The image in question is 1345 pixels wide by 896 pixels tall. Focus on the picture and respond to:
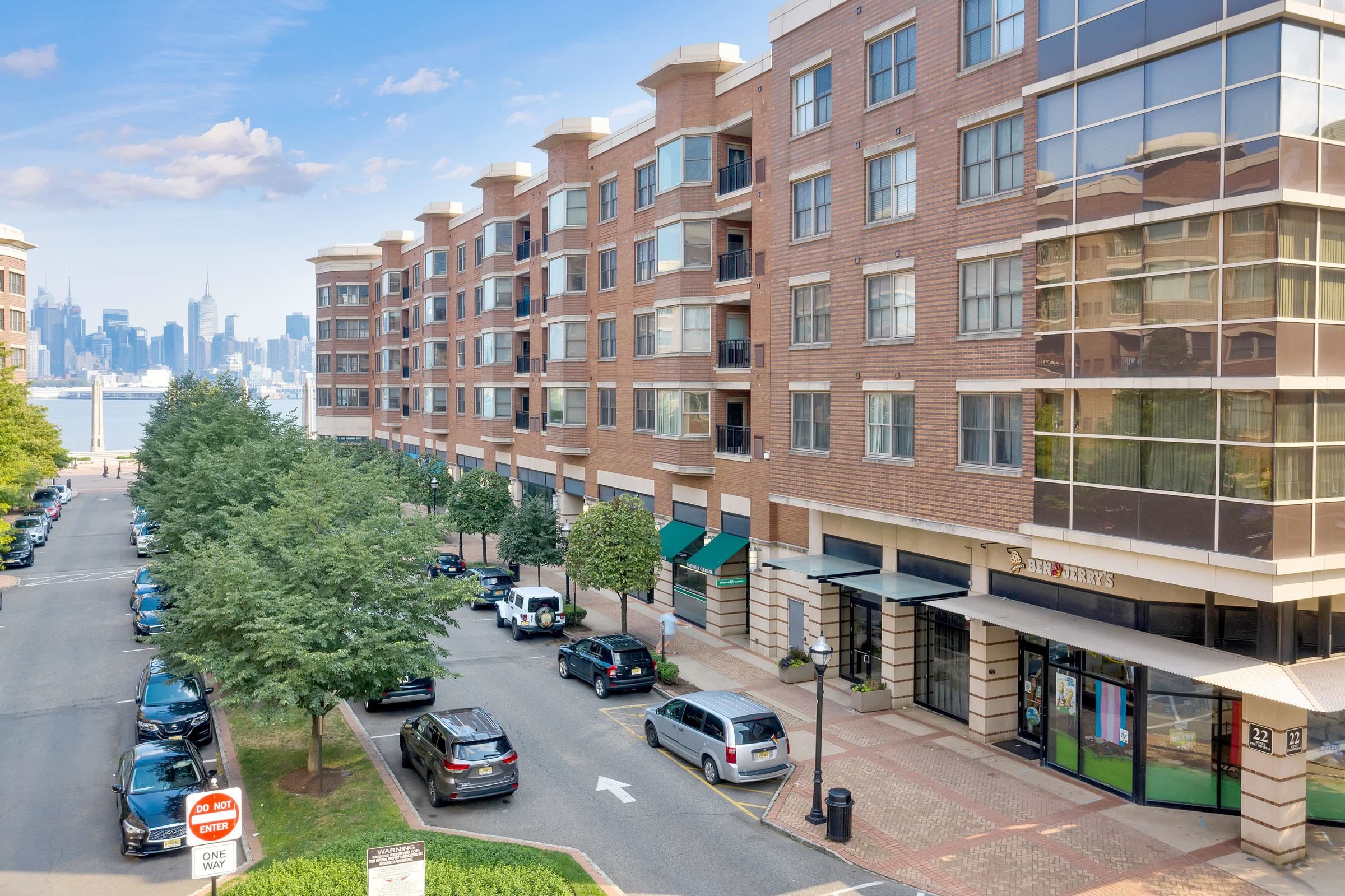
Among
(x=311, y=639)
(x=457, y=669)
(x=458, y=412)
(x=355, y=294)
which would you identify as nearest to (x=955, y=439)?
(x=311, y=639)

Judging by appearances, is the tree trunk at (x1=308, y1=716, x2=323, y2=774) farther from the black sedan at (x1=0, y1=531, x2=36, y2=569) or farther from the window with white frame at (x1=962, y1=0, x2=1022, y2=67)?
the black sedan at (x1=0, y1=531, x2=36, y2=569)

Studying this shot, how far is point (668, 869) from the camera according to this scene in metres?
17.0

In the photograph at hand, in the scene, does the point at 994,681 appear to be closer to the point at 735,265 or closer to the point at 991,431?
the point at 991,431

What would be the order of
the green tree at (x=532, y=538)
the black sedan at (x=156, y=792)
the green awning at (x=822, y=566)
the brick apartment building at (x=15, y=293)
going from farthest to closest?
the brick apartment building at (x=15, y=293), the green tree at (x=532, y=538), the green awning at (x=822, y=566), the black sedan at (x=156, y=792)

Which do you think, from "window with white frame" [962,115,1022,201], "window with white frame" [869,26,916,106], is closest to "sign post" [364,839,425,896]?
"window with white frame" [962,115,1022,201]

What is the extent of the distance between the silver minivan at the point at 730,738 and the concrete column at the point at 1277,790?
28.4 ft

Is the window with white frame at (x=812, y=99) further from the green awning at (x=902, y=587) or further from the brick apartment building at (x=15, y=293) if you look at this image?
the brick apartment building at (x=15, y=293)

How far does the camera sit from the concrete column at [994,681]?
2306cm

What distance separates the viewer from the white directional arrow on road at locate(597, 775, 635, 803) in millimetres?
20270

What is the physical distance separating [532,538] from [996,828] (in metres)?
24.1

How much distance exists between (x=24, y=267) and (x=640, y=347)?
71774 millimetres

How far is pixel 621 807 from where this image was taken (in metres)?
19.8

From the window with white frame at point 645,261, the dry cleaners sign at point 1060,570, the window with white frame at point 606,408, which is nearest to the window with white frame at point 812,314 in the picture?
the dry cleaners sign at point 1060,570

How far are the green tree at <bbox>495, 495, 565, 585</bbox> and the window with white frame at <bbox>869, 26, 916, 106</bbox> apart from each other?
2096 centimetres
